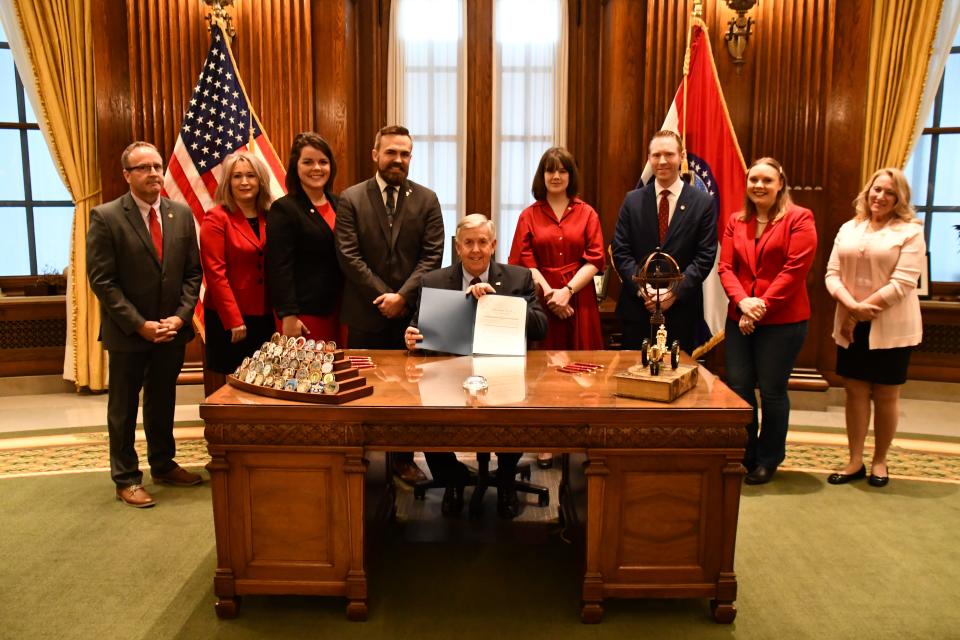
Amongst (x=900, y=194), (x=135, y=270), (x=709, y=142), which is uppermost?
→ (x=709, y=142)

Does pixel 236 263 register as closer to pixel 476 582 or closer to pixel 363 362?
pixel 363 362

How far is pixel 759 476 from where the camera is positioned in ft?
12.6

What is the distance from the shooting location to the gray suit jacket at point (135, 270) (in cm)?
338

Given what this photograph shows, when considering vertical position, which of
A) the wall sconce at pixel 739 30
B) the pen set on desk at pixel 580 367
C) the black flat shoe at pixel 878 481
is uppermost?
the wall sconce at pixel 739 30

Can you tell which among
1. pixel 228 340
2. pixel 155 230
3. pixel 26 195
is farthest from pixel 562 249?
pixel 26 195

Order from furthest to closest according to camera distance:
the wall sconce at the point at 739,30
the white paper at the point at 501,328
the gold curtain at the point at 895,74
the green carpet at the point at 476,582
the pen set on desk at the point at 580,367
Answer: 1. the gold curtain at the point at 895,74
2. the wall sconce at the point at 739,30
3. the white paper at the point at 501,328
4. the pen set on desk at the point at 580,367
5. the green carpet at the point at 476,582

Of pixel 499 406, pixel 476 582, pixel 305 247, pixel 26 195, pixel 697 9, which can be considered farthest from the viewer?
pixel 26 195

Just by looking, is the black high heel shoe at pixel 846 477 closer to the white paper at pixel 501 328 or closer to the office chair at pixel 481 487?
the office chair at pixel 481 487

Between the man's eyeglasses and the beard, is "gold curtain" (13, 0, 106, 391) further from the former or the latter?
the beard

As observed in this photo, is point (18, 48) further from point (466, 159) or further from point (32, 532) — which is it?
point (32, 532)

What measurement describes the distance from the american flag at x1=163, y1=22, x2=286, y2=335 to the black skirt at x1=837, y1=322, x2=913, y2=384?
3.60 meters

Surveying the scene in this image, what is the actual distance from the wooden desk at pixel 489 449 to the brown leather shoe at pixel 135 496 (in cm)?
124

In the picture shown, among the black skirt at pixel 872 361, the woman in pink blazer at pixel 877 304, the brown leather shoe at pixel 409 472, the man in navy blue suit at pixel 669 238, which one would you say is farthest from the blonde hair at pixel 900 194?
the brown leather shoe at pixel 409 472

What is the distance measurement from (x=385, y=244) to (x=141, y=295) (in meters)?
1.14
